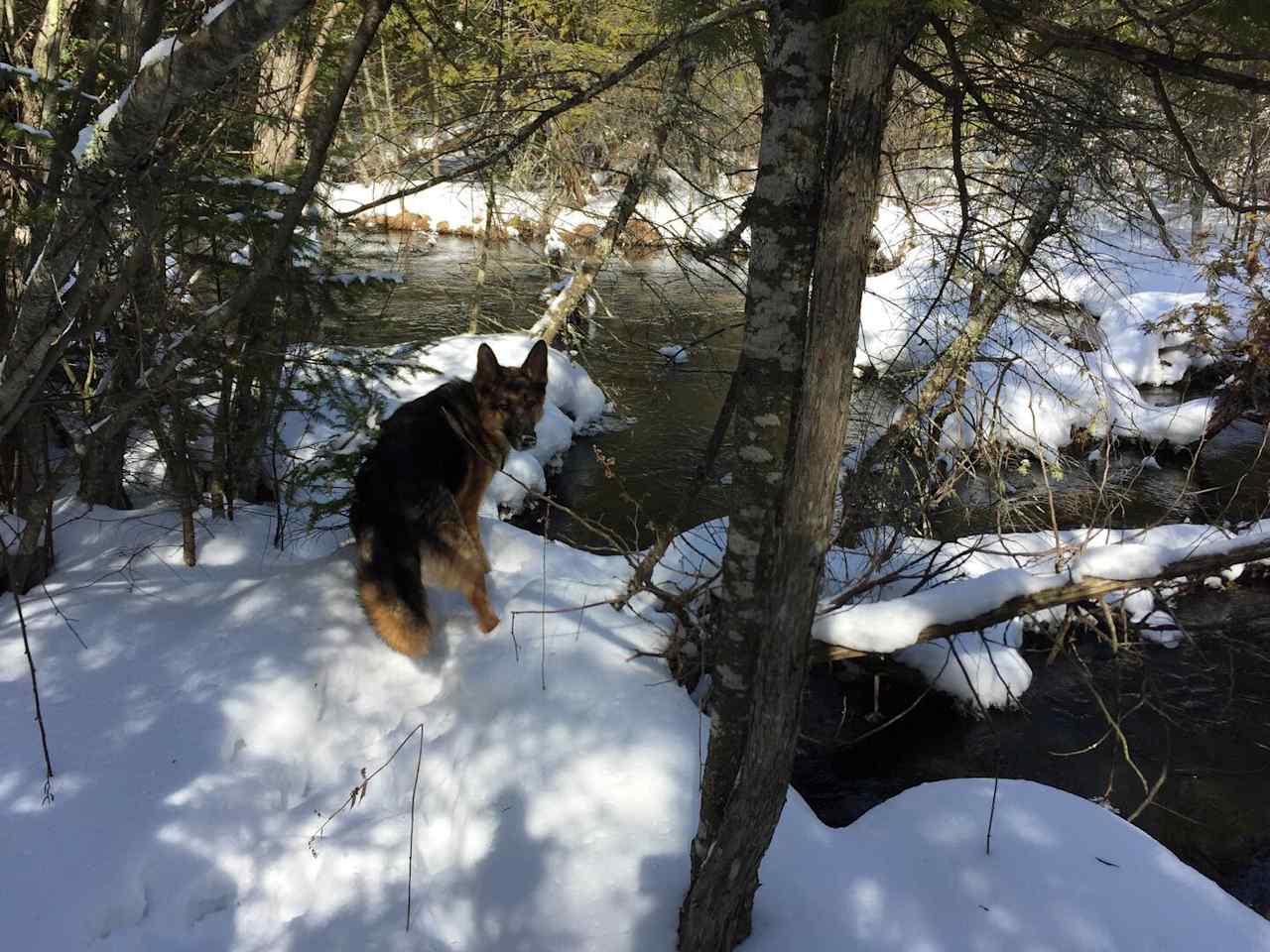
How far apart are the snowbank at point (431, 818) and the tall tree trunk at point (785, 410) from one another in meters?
0.61

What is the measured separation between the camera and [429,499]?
4523 millimetres

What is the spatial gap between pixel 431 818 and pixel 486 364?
288cm

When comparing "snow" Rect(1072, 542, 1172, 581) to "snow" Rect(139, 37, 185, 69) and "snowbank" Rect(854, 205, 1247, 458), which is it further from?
"snow" Rect(139, 37, 185, 69)

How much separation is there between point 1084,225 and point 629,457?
22.5 feet

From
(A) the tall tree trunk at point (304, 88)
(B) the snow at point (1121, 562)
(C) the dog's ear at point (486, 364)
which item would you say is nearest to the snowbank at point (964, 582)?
(B) the snow at point (1121, 562)

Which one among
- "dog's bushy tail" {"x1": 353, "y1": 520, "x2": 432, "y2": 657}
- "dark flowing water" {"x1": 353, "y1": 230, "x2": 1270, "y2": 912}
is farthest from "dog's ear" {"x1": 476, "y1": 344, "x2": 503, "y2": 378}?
"dog's bushy tail" {"x1": 353, "y1": 520, "x2": 432, "y2": 657}

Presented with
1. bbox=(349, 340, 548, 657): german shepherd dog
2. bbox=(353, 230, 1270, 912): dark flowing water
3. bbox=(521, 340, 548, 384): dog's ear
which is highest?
bbox=(521, 340, 548, 384): dog's ear

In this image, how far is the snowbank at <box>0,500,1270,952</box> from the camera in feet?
8.52

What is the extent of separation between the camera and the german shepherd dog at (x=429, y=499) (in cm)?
421

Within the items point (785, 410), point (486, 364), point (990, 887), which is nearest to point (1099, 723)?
point (990, 887)

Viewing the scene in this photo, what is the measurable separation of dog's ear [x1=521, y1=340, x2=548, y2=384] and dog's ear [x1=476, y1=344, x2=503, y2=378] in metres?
0.23

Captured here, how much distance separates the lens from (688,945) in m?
2.39

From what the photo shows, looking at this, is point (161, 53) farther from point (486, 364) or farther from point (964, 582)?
point (964, 582)

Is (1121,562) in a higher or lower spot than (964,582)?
higher
